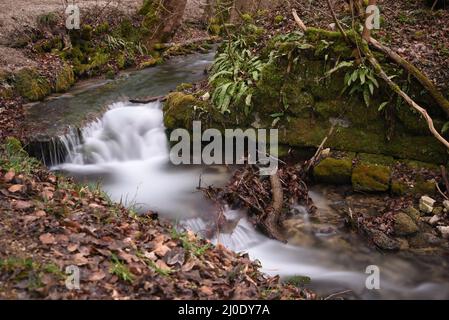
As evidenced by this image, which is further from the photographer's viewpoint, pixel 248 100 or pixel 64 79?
pixel 64 79

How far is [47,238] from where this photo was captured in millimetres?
4453

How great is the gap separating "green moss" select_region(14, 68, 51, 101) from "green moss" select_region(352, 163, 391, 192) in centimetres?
849

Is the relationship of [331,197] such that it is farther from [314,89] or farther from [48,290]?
[48,290]

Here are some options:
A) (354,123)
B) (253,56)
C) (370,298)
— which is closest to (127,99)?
(253,56)

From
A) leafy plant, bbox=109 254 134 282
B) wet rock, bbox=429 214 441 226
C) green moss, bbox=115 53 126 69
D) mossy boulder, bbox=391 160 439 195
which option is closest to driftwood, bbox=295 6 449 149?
mossy boulder, bbox=391 160 439 195

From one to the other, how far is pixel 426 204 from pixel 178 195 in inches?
181

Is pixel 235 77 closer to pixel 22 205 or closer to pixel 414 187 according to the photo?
pixel 414 187

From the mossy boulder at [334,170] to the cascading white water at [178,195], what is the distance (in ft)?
1.86

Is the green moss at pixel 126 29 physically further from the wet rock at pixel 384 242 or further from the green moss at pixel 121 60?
the wet rock at pixel 384 242

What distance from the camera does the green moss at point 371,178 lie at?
312 inches

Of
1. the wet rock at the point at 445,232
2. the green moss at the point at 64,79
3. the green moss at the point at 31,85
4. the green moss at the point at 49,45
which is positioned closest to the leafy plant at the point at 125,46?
the green moss at the point at 49,45

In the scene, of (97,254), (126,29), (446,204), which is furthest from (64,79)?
(446,204)

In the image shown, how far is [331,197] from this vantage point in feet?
26.7

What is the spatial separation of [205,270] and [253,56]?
6.59 meters
